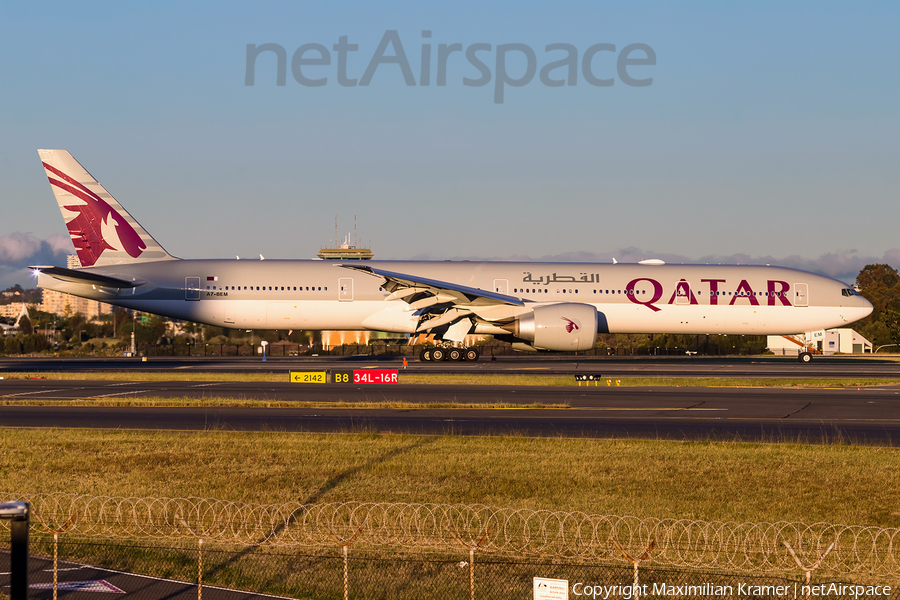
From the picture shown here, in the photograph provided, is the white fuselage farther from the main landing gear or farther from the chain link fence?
the chain link fence

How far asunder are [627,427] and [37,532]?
13705mm

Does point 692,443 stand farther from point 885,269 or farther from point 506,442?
point 885,269

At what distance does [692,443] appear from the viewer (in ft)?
58.3

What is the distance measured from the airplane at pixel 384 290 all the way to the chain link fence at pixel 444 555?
30.8m

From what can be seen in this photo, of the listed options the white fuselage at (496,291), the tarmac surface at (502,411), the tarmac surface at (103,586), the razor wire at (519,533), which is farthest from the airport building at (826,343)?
the tarmac surface at (103,586)

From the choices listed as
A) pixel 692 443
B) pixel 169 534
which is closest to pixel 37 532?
pixel 169 534

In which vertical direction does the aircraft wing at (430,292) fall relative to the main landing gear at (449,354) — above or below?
above

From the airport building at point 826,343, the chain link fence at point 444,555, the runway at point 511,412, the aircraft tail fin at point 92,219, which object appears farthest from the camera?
the airport building at point 826,343

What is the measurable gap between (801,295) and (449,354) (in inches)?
771

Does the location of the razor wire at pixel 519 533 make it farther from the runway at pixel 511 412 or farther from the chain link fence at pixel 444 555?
the runway at pixel 511 412

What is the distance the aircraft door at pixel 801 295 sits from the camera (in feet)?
148

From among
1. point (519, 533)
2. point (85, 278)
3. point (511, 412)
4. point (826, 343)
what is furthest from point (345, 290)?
point (826, 343)

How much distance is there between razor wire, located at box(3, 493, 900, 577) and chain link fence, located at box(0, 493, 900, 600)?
0.03 meters

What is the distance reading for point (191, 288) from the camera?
143ft
